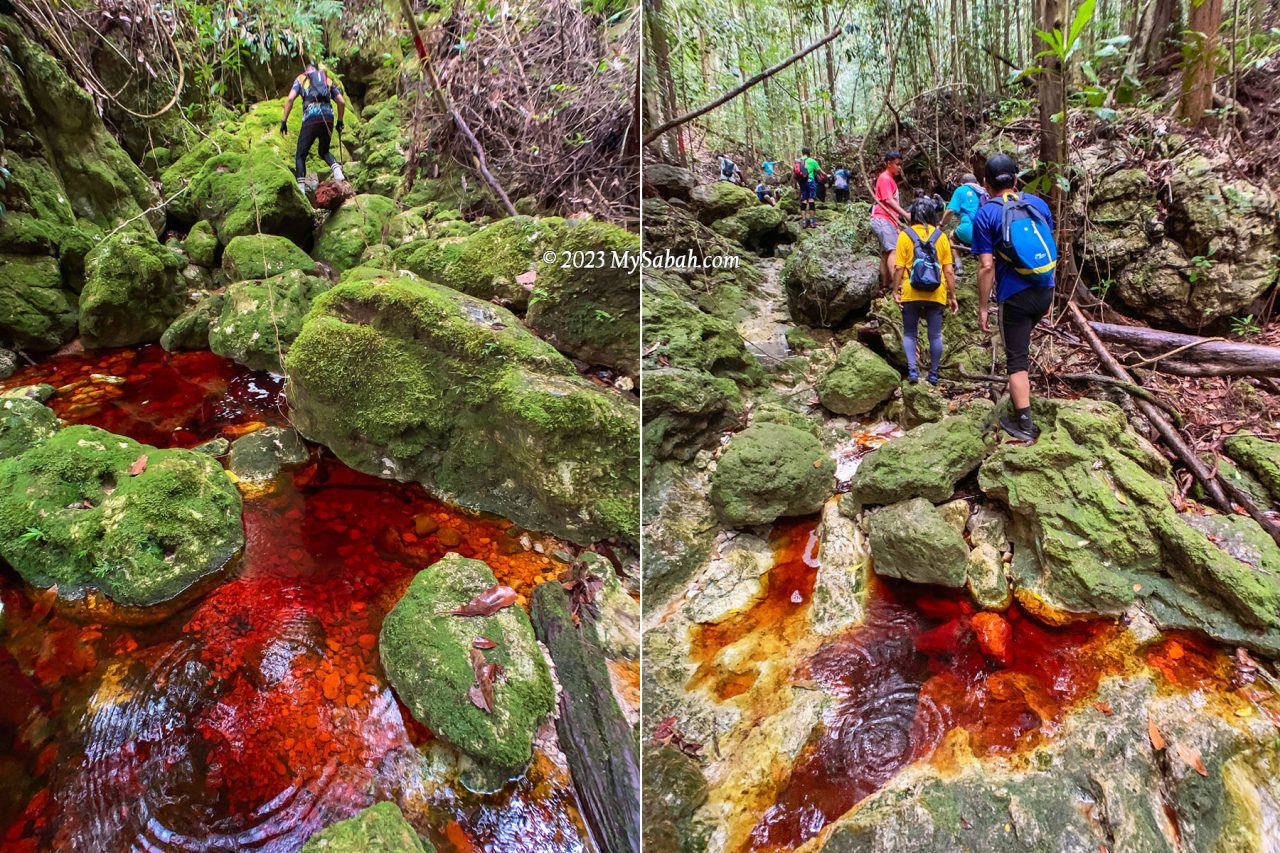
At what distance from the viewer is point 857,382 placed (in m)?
3.33

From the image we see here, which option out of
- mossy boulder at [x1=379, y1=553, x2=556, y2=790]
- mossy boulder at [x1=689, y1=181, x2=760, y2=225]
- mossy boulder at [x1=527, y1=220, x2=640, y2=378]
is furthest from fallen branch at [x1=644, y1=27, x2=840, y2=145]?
mossy boulder at [x1=379, y1=553, x2=556, y2=790]

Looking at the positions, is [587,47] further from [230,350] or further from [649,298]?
[230,350]

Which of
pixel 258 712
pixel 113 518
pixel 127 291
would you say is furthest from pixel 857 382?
pixel 127 291

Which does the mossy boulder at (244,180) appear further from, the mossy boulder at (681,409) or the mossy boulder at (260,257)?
the mossy boulder at (681,409)

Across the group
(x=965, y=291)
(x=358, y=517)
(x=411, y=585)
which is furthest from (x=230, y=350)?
(x=965, y=291)

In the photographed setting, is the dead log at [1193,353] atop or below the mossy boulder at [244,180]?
below

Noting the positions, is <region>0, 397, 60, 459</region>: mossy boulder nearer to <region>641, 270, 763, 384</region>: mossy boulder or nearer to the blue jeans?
<region>641, 270, 763, 384</region>: mossy boulder

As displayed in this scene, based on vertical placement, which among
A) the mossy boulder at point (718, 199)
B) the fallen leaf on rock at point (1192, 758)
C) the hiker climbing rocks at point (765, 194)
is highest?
the hiker climbing rocks at point (765, 194)

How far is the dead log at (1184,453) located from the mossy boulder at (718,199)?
2.14 meters

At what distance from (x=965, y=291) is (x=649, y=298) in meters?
2.17

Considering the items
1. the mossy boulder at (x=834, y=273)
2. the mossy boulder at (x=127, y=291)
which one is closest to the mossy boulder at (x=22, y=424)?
the mossy boulder at (x=127, y=291)

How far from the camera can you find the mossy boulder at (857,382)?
3334 millimetres

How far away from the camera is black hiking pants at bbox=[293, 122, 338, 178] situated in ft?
16.2

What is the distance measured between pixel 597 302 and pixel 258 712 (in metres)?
2.36
